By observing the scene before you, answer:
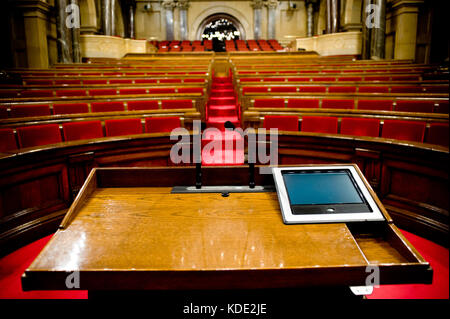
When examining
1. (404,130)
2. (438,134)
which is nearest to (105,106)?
(404,130)

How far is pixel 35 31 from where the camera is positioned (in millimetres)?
4742

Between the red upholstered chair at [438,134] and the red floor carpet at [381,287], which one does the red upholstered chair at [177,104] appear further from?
the red upholstered chair at [438,134]

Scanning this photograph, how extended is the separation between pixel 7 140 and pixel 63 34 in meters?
4.47

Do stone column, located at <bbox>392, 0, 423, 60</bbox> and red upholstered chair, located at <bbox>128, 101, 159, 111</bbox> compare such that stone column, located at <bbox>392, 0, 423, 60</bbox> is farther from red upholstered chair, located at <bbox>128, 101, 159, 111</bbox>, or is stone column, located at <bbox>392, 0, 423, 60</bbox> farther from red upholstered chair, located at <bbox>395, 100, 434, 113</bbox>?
red upholstered chair, located at <bbox>128, 101, 159, 111</bbox>

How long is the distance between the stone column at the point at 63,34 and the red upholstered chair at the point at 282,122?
461 centimetres

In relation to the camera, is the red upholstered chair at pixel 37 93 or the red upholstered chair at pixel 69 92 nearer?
the red upholstered chair at pixel 37 93

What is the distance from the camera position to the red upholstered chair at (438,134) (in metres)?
1.38

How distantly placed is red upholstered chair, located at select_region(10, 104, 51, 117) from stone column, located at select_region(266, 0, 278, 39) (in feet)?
28.4

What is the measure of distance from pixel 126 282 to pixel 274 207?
0.34 m

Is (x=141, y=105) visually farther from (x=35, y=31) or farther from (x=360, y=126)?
(x=35, y=31)

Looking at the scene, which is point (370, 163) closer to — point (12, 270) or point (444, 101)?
point (444, 101)

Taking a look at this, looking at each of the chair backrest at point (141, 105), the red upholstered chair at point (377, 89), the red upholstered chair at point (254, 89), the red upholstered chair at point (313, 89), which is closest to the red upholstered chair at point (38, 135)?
the chair backrest at point (141, 105)

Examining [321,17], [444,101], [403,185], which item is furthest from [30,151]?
[321,17]
